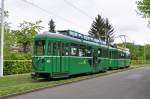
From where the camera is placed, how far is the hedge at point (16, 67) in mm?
34344

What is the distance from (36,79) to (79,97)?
37.9 ft

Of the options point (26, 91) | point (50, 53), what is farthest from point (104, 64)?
point (26, 91)

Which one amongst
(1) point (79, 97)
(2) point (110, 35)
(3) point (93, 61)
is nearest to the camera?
(1) point (79, 97)

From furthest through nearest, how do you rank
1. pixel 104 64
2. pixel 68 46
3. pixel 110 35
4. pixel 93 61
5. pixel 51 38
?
pixel 110 35
pixel 104 64
pixel 93 61
pixel 68 46
pixel 51 38

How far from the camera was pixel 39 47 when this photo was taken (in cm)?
2728

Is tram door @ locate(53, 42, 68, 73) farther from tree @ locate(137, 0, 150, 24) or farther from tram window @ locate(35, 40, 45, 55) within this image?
tree @ locate(137, 0, 150, 24)

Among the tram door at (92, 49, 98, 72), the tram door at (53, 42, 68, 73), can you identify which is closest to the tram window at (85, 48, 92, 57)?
the tram door at (92, 49, 98, 72)

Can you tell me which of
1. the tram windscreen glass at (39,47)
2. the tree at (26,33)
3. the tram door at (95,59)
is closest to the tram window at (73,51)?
the tram windscreen glass at (39,47)

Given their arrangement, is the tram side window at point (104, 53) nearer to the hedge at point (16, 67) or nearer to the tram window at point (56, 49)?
the hedge at point (16, 67)

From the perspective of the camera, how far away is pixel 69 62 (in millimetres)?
29469

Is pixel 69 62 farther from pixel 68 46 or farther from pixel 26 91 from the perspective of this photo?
pixel 26 91

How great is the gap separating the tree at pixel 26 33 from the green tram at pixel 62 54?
1289 inches

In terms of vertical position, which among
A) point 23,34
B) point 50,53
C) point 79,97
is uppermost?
point 23,34

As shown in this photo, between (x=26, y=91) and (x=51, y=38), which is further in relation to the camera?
(x=51, y=38)
